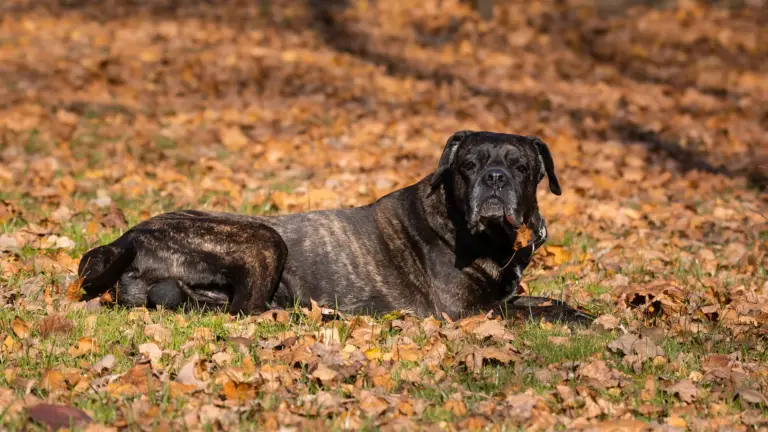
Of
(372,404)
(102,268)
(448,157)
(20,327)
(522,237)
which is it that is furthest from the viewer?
(448,157)

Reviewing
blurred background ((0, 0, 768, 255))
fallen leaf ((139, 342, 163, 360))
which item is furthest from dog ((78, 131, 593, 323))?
blurred background ((0, 0, 768, 255))

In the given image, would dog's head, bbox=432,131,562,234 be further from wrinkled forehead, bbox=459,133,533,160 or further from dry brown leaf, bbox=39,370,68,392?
dry brown leaf, bbox=39,370,68,392

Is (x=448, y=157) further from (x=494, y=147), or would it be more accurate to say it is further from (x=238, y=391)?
(x=238, y=391)

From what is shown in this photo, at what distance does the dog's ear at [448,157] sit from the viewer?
6895 mm

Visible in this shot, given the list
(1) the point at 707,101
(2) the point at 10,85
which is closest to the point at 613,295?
(1) the point at 707,101

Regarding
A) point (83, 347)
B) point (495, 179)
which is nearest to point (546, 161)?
point (495, 179)

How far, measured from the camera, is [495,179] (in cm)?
650

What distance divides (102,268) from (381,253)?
202cm

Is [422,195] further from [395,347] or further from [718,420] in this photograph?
[718,420]

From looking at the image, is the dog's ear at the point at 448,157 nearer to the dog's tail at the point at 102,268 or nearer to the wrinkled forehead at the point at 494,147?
the wrinkled forehead at the point at 494,147

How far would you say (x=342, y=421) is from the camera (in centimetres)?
438

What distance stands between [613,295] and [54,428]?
428 centimetres

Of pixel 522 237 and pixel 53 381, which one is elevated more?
pixel 522 237

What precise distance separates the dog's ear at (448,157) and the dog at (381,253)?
0.03 feet
